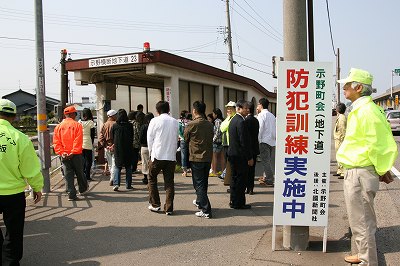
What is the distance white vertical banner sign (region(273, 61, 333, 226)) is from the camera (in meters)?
4.30

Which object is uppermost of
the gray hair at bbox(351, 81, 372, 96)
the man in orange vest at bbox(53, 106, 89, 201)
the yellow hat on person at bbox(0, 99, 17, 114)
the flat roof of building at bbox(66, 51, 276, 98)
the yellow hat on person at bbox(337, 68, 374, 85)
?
the flat roof of building at bbox(66, 51, 276, 98)

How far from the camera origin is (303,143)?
14.3ft

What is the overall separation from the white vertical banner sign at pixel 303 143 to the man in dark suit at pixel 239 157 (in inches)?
81.6

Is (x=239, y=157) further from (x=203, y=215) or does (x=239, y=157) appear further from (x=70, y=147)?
(x=70, y=147)

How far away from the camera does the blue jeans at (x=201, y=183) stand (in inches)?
240

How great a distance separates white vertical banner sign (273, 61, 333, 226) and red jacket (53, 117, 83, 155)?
14.5 feet

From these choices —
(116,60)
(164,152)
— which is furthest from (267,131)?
(116,60)

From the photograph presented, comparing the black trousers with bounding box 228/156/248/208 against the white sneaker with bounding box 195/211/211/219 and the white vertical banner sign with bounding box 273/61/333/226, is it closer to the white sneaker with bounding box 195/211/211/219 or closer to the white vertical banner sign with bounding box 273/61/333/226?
the white sneaker with bounding box 195/211/211/219

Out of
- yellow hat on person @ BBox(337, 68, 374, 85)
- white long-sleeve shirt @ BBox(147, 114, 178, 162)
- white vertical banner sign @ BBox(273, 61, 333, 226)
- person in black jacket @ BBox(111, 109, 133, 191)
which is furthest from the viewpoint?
person in black jacket @ BBox(111, 109, 133, 191)

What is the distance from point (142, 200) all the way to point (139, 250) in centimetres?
260

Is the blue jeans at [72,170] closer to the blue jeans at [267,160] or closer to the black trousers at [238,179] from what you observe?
the black trousers at [238,179]

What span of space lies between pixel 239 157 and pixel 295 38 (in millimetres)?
2611

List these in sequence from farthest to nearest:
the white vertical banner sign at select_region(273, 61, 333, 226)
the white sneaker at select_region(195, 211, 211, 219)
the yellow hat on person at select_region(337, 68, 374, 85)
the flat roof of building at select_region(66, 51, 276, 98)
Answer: the flat roof of building at select_region(66, 51, 276, 98) < the white sneaker at select_region(195, 211, 211, 219) < the white vertical banner sign at select_region(273, 61, 333, 226) < the yellow hat on person at select_region(337, 68, 374, 85)

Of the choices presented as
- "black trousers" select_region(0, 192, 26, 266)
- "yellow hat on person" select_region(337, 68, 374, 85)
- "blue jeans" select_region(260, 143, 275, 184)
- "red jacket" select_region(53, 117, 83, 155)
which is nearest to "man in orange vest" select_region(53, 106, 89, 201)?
"red jacket" select_region(53, 117, 83, 155)
